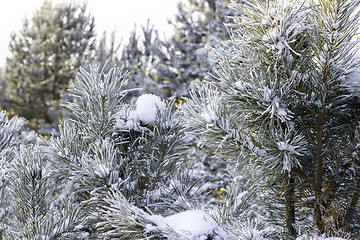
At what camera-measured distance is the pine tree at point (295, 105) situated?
1.51 metres

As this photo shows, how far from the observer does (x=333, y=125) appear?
173cm

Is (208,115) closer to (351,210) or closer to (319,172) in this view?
(319,172)

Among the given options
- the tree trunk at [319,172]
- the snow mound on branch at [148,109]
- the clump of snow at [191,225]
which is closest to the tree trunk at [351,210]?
the tree trunk at [319,172]

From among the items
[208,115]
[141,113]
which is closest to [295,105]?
[208,115]

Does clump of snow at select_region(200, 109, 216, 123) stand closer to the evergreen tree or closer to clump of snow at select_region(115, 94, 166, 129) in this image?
clump of snow at select_region(115, 94, 166, 129)

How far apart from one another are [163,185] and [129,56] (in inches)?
425

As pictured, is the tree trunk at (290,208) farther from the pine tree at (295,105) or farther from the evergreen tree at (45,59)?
the evergreen tree at (45,59)

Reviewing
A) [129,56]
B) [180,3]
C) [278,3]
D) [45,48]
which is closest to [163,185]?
[278,3]

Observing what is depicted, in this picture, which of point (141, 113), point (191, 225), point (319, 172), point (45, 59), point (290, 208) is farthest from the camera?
point (45, 59)

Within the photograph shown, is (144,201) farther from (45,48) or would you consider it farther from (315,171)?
(45,48)

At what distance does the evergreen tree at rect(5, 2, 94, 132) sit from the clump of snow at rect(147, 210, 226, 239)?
35.9 ft

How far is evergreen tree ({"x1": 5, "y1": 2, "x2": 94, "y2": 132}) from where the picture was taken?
12266 millimetres

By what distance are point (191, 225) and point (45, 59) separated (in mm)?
12471

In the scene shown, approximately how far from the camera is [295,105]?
169cm
